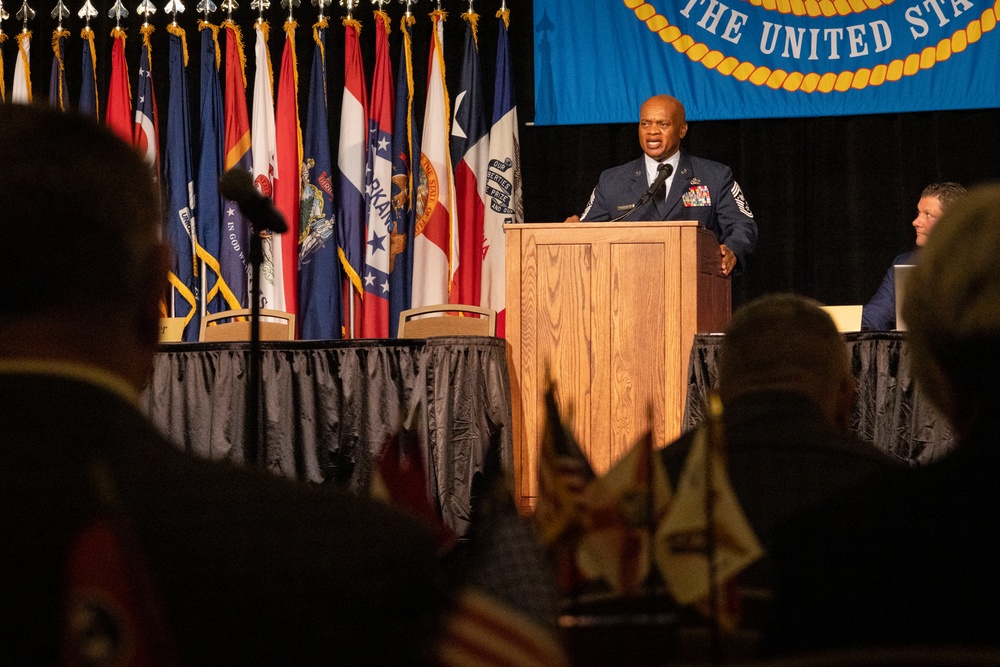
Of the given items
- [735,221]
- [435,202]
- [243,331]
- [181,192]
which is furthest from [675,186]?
[181,192]

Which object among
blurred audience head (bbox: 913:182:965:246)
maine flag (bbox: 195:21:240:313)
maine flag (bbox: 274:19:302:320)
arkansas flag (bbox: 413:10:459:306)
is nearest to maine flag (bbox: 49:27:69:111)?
maine flag (bbox: 195:21:240:313)

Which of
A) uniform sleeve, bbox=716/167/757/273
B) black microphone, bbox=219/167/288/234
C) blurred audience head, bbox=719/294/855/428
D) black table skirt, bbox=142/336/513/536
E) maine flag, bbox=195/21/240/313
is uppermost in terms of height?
maine flag, bbox=195/21/240/313

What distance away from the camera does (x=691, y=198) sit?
563 cm

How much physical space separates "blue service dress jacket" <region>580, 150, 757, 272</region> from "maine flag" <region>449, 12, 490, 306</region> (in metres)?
1.26

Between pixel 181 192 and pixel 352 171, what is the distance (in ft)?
3.53

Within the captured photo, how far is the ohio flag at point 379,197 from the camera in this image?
6.93 m

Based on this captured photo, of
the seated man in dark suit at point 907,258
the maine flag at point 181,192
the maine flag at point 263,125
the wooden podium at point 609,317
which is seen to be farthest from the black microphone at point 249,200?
the maine flag at point 181,192

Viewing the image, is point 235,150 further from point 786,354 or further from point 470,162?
point 786,354

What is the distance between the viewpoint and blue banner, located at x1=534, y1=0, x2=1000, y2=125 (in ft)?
20.5

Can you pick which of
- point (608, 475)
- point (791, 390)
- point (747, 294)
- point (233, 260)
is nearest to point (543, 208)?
point (747, 294)

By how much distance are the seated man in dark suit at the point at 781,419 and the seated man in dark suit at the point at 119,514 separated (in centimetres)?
64

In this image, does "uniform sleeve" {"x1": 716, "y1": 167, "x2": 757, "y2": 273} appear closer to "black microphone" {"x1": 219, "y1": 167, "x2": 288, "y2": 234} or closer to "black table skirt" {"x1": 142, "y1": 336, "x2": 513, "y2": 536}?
"black table skirt" {"x1": 142, "y1": 336, "x2": 513, "y2": 536}

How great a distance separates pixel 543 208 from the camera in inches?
288

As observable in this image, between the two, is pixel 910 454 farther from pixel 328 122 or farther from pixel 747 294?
pixel 328 122
